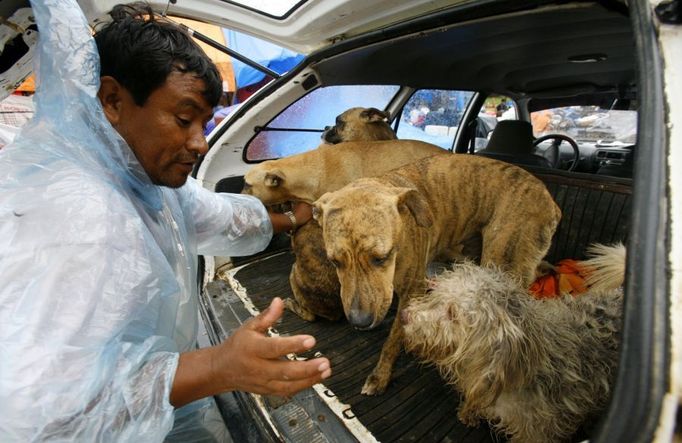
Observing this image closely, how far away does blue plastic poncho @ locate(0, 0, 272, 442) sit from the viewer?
34.6 inches

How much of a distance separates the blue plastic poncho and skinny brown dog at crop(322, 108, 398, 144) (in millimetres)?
2901

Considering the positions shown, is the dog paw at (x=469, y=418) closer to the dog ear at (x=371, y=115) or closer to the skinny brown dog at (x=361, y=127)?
the skinny brown dog at (x=361, y=127)

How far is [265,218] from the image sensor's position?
2.62m

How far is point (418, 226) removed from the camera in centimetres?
223

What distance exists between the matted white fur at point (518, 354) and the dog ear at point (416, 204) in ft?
1.50

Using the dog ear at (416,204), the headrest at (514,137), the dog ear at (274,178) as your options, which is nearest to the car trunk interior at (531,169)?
the headrest at (514,137)

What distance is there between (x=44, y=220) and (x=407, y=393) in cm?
190

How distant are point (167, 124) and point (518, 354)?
1.72 meters

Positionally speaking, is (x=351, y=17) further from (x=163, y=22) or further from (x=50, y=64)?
(x=50, y=64)

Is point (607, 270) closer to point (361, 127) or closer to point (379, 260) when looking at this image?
point (379, 260)

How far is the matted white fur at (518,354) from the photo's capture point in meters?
1.39

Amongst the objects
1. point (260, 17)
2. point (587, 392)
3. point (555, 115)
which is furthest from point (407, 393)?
point (555, 115)

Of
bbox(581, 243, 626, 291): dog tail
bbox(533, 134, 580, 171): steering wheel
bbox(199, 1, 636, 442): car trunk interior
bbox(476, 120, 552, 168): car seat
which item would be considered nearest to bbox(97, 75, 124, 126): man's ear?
bbox(199, 1, 636, 442): car trunk interior

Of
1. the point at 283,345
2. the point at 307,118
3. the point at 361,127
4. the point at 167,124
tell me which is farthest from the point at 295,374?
the point at 307,118
